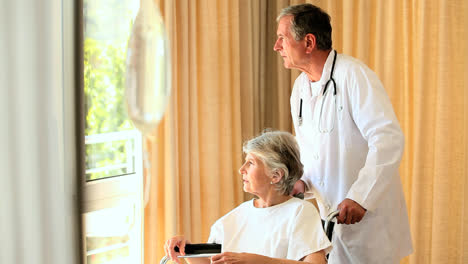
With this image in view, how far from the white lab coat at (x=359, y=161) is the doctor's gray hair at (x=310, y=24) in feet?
0.25

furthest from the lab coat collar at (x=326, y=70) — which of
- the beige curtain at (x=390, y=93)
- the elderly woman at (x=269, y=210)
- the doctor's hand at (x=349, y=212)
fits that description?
the beige curtain at (x=390, y=93)

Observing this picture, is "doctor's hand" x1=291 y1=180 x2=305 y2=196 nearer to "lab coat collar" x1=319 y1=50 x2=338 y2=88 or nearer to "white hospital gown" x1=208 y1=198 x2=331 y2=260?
"white hospital gown" x1=208 y1=198 x2=331 y2=260

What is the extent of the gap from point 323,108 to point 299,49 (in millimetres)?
267

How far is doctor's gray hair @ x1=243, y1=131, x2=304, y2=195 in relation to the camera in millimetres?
1802

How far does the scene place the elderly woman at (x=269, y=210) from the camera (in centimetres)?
171

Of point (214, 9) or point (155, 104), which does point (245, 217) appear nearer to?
point (155, 104)

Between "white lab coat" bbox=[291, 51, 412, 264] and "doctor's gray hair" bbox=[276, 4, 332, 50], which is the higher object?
"doctor's gray hair" bbox=[276, 4, 332, 50]

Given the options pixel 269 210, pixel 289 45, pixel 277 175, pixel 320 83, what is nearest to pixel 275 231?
pixel 269 210

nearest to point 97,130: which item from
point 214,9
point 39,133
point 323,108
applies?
point 39,133

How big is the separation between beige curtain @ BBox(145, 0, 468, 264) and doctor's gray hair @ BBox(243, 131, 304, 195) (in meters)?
0.69

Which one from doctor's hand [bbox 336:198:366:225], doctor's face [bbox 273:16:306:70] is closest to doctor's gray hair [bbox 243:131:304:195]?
doctor's hand [bbox 336:198:366:225]

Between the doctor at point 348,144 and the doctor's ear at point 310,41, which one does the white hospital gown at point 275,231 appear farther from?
the doctor's ear at point 310,41

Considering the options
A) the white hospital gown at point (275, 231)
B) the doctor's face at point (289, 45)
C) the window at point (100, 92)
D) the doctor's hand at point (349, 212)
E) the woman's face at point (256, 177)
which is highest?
the doctor's face at point (289, 45)

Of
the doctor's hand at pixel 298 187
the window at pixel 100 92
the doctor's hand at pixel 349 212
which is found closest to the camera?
the window at pixel 100 92
